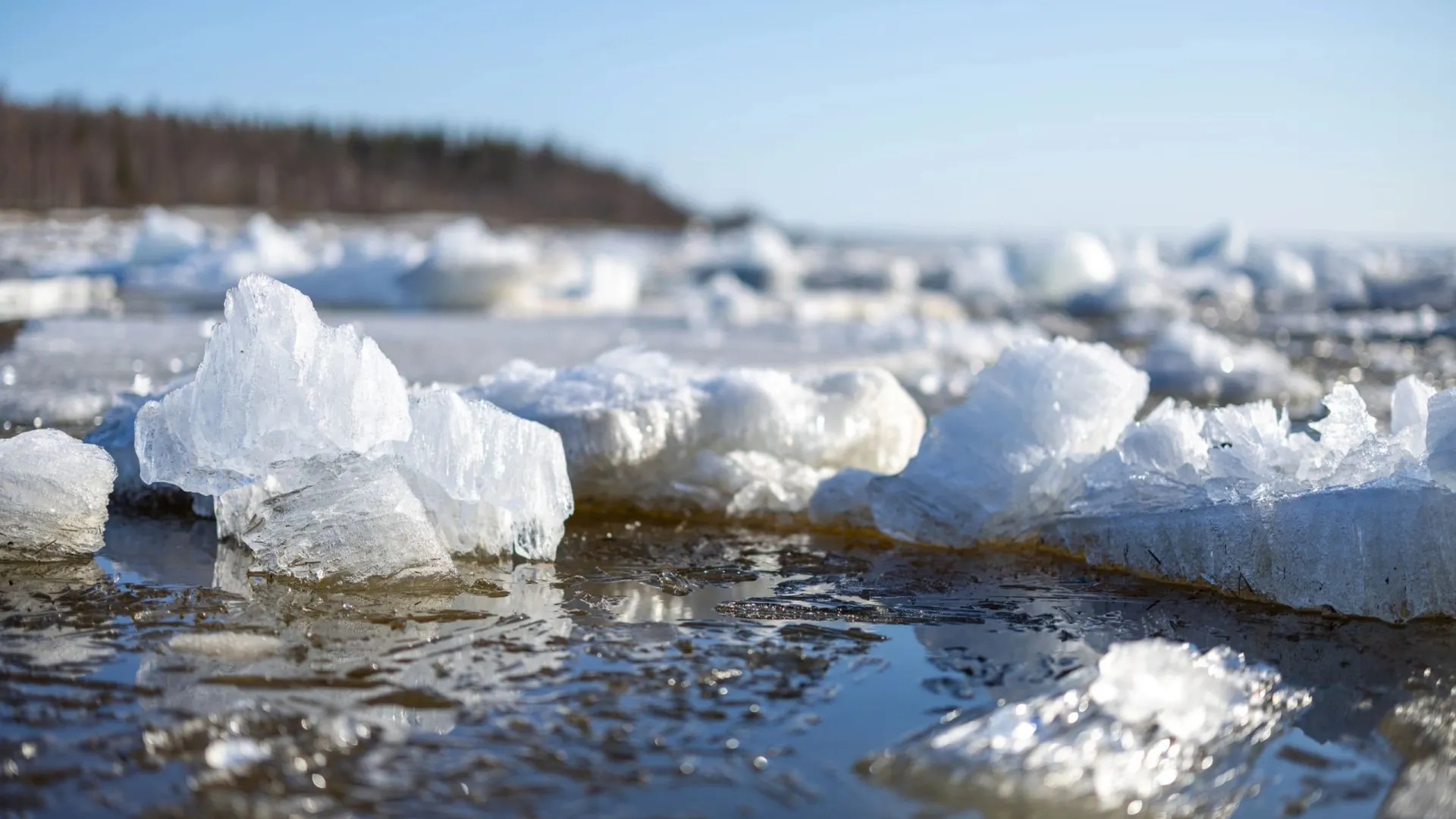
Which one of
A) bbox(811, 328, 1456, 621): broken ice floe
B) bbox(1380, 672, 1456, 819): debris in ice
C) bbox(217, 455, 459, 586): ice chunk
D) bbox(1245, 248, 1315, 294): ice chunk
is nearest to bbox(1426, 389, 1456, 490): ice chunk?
bbox(811, 328, 1456, 621): broken ice floe

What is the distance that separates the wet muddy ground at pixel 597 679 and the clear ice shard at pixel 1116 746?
4 centimetres

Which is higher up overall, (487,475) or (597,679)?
(487,475)

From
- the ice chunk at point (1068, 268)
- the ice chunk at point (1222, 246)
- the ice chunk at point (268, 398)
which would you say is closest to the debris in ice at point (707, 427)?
the ice chunk at point (268, 398)

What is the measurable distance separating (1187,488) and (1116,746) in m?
1.15

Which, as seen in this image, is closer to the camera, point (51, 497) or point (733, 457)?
point (51, 497)

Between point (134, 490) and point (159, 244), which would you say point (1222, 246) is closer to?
point (159, 244)

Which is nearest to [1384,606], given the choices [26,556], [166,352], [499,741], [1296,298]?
[499,741]

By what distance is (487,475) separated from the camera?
2564 millimetres

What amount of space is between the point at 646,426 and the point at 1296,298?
1373 centimetres

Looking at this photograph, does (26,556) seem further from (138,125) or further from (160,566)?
(138,125)

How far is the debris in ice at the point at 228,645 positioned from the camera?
201 centimetres

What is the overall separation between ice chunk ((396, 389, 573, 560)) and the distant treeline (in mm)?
26607

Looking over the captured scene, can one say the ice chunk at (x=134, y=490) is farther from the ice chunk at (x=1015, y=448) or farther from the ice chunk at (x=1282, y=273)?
the ice chunk at (x=1282, y=273)

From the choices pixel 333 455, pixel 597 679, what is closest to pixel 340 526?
pixel 333 455
